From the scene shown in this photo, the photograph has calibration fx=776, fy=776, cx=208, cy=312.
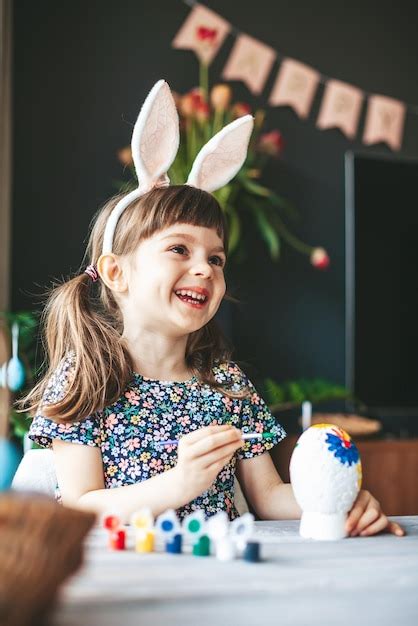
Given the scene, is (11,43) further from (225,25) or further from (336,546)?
(336,546)

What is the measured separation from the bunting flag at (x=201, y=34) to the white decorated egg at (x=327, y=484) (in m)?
2.38

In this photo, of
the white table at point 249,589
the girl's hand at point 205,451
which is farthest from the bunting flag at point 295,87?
the white table at point 249,589

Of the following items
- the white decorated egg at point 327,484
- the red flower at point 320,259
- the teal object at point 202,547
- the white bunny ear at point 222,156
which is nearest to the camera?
the teal object at point 202,547

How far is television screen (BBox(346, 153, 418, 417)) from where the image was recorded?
300 cm

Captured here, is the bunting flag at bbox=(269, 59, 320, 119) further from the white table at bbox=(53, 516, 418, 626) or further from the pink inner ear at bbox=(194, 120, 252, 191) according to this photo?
the white table at bbox=(53, 516, 418, 626)

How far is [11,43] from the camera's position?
2.75 meters

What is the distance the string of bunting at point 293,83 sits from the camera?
2986 mm

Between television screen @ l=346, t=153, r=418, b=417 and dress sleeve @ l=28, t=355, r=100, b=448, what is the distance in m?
1.86

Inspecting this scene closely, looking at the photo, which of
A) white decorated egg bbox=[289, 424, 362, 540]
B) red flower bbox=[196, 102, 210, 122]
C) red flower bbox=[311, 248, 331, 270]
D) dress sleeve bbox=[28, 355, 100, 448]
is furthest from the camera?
red flower bbox=[311, 248, 331, 270]

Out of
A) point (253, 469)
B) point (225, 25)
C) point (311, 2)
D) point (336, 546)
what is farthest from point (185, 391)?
point (311, 2)

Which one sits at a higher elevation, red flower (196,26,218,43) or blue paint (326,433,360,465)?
red flower (196,26,218,43)

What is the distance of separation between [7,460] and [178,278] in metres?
1.30

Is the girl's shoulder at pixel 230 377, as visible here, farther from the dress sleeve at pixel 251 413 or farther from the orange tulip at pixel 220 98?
the orange tulip at pixel 220 98

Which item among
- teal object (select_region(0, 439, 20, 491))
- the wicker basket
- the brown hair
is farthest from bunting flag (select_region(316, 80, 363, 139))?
the wicker basket
